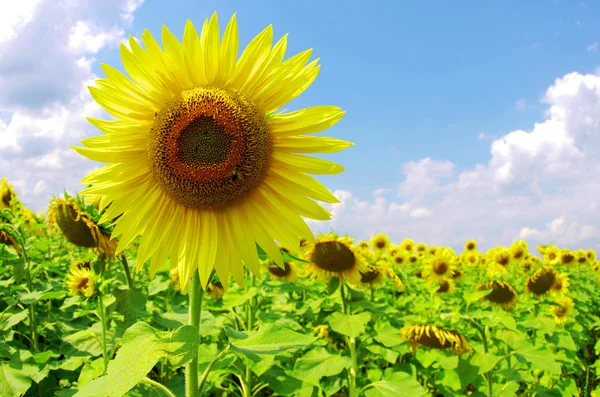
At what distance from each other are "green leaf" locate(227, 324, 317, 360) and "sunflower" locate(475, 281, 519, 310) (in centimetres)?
432

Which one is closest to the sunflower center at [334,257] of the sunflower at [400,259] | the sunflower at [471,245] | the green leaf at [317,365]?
the green leaf at [317,365]

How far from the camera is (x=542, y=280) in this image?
7695 mm

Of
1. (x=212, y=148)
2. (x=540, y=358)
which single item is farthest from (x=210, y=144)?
(x=540, y=358)

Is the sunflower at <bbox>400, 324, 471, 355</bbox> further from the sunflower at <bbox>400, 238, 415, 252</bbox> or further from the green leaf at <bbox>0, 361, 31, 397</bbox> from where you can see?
the sunflower at <bbox>400, 238, 415, 252</bbox>

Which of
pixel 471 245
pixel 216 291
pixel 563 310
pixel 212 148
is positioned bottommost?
pixel 563 310

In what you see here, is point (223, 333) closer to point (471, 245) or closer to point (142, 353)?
point (142, 353)

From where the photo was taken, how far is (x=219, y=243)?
2.06 m

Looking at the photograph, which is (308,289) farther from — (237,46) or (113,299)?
(237,46)

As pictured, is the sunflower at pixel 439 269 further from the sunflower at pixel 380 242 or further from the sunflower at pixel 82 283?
the sunflower at pixel 82 283

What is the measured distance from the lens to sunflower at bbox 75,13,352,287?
1946 mm

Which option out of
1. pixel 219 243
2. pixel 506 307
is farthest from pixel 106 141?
pixel 506 307

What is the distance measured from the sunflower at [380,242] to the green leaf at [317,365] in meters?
7.13

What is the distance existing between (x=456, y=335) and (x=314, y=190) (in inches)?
108

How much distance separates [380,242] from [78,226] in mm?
8603
